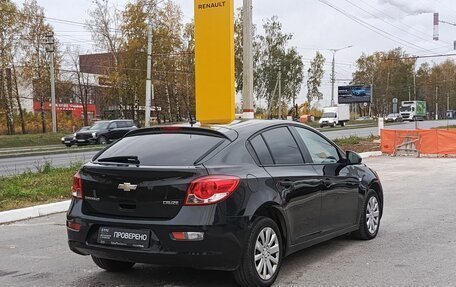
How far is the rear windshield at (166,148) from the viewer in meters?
4.92

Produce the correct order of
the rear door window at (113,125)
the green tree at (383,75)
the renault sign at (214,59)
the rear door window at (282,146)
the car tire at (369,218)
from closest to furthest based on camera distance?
the rear door window at (282,146), the car tire at (369,218), the renault sign at (214,59), the rear door window at (113,125), the green tree at (383,75)

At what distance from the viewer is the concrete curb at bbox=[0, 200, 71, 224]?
8820 mm

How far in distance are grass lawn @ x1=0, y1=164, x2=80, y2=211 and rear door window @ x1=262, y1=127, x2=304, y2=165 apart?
5786mm

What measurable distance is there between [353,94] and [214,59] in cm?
6500

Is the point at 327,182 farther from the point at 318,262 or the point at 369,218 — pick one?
the point at 369,218

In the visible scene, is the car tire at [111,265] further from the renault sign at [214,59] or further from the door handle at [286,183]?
the renault sign at [214,59]

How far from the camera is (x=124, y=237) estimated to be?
4.77 metres

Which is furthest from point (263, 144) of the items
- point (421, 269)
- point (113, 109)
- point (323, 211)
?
point (113, 109)

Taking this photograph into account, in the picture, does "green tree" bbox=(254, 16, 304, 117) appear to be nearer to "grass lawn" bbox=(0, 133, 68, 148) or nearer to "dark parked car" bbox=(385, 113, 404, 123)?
"dark parked car" bbox=(385, 113, 404, 123)

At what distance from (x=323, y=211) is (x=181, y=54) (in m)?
53.2

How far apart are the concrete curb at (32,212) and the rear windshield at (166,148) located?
4.25 meters

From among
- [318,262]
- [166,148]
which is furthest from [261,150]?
[318,262]

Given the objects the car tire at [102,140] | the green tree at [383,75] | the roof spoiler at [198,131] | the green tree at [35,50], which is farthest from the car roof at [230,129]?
the green tree at [383,75]

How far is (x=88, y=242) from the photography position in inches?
197
